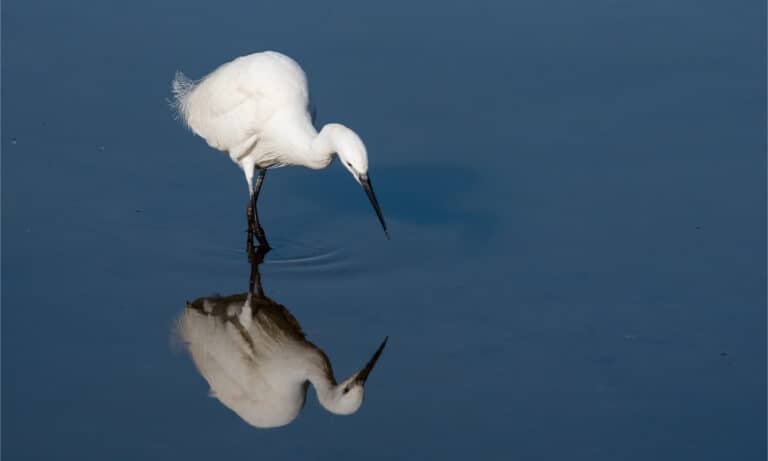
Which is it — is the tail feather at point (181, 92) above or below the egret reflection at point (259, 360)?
above

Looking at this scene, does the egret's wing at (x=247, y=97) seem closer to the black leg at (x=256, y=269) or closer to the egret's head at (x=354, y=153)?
the black leg at (x=256, y=269)

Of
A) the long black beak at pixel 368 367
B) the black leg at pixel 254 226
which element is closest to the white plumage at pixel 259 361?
the long black beak at pixel 368 367

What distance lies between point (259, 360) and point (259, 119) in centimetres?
172

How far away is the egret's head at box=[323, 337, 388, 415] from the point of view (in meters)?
5.96

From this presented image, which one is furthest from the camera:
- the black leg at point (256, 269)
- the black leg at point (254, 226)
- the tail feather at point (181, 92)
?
the tail feather at point (181, 92)

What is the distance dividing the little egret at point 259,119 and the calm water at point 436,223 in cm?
33

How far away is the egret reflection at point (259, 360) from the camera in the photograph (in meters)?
6.00

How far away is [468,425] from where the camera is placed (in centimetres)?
588

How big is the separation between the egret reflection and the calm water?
75 mm

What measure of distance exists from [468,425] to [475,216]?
7.83 feet

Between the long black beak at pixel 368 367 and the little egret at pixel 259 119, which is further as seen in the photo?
the little egret at pixel 259 119

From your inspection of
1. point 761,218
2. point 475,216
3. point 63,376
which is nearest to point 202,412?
point 63,376

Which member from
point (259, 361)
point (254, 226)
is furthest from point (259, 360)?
point (254, 226)

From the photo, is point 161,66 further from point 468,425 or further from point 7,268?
point 468,425
